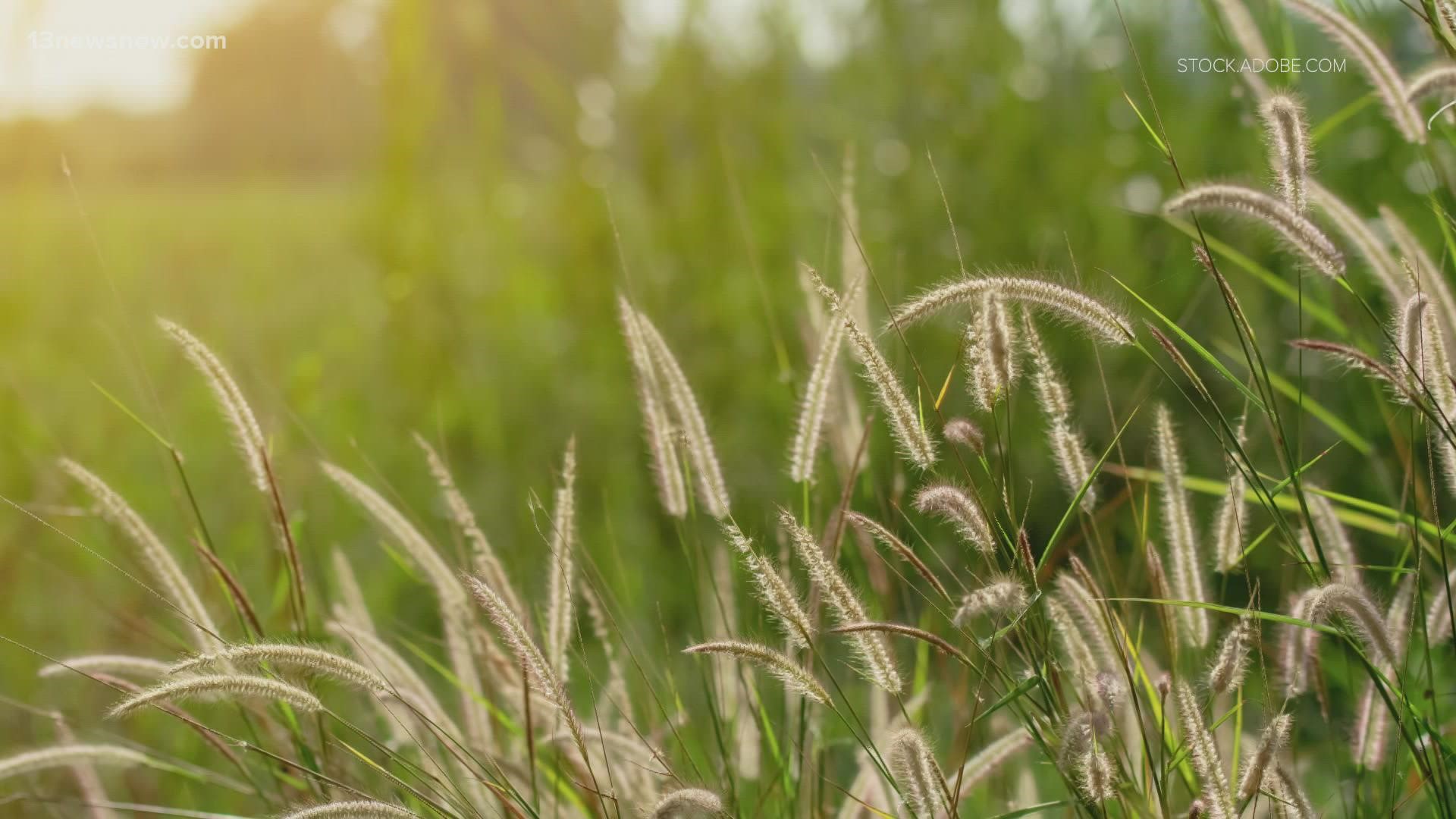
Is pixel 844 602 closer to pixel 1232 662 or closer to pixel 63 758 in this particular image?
pixel 1232 662

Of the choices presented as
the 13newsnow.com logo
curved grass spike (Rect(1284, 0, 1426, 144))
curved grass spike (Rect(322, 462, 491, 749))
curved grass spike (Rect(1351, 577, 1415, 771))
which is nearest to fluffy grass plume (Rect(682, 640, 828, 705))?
curved grass spike (Rect(322, 462, 491, 749))

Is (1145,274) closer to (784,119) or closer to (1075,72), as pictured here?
(1075,72)

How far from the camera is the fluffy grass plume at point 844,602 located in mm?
851

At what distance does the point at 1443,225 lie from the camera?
3.36 ft

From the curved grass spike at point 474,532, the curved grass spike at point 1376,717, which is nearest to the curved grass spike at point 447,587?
the curved grass spike at point 474,532

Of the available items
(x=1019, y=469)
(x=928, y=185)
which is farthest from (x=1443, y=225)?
(x=928, y=185)

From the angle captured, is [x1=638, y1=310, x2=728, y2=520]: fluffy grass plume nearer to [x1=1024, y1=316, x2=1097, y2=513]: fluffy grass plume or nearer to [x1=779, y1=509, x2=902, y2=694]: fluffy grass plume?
[x1=779, y1=509, x2=902, y2=694]: fluffy grass plume

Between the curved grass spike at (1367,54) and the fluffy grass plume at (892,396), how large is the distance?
0.49 m

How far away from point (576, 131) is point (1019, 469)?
50.2 inches

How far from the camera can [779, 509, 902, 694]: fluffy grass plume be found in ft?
2.79

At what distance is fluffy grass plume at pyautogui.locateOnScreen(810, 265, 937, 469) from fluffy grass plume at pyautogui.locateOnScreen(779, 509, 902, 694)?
10cm

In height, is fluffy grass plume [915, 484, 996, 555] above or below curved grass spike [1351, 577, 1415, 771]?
above

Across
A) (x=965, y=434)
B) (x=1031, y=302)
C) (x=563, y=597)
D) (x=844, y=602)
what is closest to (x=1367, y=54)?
(x=1031, y=302)

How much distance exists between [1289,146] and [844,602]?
19.3 inches
